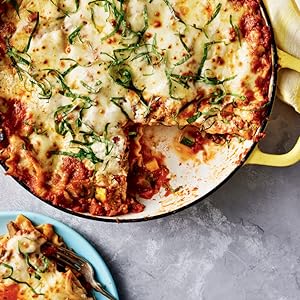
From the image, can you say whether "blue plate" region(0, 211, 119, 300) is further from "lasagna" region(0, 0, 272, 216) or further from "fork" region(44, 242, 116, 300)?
"lasagna" region(0, 0, 272, 216)

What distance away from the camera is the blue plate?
248 centimetres

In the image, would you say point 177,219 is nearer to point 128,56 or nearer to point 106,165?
point 106,165

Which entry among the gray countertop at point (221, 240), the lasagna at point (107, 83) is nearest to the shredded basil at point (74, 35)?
the lasagna at point (107, 83)

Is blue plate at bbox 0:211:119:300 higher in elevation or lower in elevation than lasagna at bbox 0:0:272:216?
lower

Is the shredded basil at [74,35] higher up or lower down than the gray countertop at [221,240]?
higher up

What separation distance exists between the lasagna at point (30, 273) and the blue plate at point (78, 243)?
2.1 inches

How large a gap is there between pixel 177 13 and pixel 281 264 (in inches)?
38.8

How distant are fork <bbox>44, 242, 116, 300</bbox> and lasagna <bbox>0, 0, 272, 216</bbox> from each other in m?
0.29

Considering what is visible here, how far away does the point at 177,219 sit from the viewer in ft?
8.21

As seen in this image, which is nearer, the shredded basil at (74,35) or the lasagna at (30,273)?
the shredded basil at (74,35)

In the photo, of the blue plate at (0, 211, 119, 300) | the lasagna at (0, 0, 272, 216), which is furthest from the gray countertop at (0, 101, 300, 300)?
the lasagna at (0, 0, 272, 216)

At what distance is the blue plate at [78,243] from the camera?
2.48m

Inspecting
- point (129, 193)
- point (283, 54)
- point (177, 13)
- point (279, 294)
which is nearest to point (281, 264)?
point (279, 294)

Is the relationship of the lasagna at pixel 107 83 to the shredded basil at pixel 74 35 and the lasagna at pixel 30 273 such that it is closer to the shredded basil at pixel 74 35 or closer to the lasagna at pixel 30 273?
the shredded basil at pixel 74 35
